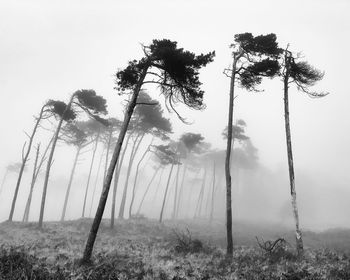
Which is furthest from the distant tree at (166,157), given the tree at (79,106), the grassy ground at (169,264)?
the grassy ground at (169,264)

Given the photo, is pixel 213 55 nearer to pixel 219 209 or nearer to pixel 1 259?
pixel 1 259

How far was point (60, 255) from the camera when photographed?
11.3 metres

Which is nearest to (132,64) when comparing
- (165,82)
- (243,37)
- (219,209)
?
(165,82)

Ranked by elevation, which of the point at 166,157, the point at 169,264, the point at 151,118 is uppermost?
the point at 151,118

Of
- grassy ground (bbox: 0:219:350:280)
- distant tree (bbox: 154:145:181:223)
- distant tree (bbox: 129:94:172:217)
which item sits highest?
distant tree (bbox: 129:94:172:217)

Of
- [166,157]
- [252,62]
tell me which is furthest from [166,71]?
[166,157]

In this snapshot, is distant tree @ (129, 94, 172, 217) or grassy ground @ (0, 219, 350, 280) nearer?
grassy ground @ (0, 219, 350, 280)

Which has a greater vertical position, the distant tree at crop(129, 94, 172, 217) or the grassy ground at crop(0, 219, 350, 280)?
the distant tree at crop(129, 94, 172, 217)

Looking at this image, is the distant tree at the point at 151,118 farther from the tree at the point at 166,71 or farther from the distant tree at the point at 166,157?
the tree at the point at 166,71

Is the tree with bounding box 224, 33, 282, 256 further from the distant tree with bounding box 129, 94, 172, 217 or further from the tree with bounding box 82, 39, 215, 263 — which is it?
the distant tree with bounding box 129, 94, 172, 217

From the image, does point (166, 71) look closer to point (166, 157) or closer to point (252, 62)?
point (252, 62)

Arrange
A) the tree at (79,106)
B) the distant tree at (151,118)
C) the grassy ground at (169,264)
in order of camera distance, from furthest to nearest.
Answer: the distant tree at (151,118) → the tree at (79,106) → the grassy ground at (169,264)

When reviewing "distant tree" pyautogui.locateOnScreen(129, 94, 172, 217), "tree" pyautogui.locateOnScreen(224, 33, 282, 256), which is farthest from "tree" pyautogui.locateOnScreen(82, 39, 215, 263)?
"distant tree" pyautogui.locateOnScreen(129, 94, 172, 217)

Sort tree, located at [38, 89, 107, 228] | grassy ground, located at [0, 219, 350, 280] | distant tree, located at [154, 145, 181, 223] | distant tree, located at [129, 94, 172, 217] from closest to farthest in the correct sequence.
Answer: grassy ground, located at [0, 219, 350, 280] < tree, located at [38, 89, 107, 228] < distant tree, located at [129, 94, 172, 217] < distant tree, located at [154, 145, 181, 223]
